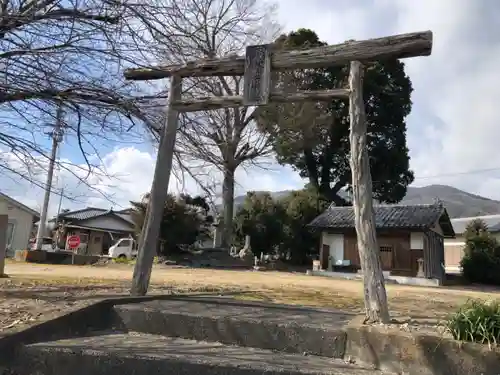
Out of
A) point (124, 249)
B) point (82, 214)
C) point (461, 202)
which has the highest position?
point (461, 202)

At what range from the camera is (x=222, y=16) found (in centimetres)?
506

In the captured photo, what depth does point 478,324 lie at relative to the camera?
2.55m

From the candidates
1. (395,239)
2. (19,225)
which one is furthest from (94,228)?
(395,239)

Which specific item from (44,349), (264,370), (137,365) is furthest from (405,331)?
(44,349)

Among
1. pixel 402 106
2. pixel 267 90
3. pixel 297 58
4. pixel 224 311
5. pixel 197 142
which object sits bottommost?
pixel 224 311

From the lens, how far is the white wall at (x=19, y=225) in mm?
26297

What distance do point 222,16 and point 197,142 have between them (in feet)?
5.21

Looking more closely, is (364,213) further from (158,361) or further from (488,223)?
(488,223)

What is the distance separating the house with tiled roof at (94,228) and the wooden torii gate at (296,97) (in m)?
27.8

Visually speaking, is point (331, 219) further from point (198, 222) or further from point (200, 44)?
point (200, 44)

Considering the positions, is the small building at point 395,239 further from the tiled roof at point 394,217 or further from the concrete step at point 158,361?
the concrete step at point 158,361

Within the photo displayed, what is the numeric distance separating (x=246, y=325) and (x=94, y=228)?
32448 mm

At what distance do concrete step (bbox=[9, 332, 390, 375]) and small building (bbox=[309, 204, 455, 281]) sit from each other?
16.7 m

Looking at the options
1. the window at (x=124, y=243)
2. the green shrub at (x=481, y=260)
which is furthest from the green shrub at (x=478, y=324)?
the window at (x=124, y=243)
